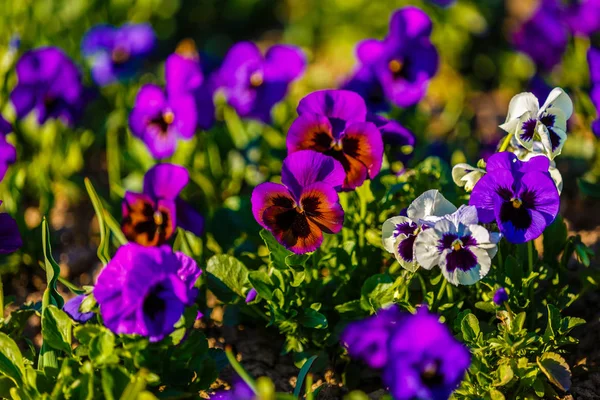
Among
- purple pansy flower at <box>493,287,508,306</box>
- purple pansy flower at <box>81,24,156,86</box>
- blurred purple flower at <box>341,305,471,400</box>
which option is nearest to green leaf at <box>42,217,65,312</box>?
blurred purple flower at <box>341,305,471,400</box>

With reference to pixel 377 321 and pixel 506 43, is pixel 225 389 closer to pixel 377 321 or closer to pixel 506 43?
pixel 377 321

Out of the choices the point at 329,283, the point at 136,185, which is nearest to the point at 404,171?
the point at 329,283

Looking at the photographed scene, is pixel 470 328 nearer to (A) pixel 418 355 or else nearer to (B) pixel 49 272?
(A) pixel 418 355

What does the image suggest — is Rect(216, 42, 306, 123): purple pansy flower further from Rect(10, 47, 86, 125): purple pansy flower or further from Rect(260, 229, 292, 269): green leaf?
Rect(260, 229, 292, 269): green leaf

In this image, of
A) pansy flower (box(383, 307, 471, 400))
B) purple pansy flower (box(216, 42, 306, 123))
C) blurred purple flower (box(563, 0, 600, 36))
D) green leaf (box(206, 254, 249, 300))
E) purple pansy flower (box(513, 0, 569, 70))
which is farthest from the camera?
purple pansy flower (box(513, 0, 569, 70))

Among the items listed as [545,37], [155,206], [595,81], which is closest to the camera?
[155,206]

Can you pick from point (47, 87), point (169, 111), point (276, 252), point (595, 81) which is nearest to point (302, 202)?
point (276, 252)
